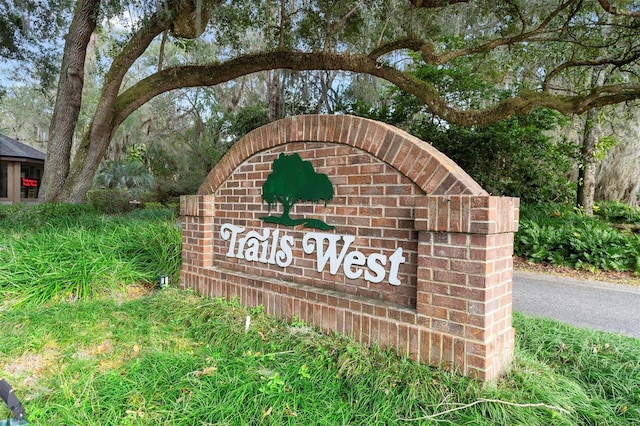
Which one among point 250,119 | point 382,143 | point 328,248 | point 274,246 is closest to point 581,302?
point 328,248

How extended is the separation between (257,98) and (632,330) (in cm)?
1513

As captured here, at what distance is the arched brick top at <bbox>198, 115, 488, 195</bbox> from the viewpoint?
8.29 ft

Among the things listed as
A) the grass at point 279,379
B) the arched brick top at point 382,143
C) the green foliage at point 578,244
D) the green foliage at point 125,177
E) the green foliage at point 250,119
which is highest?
the green foliage at point 250,119

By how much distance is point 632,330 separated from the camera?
4.04 meters

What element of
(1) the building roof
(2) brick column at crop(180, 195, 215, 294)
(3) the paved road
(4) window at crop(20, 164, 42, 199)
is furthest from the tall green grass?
(4) window at crop(20, 164, 42, 199)

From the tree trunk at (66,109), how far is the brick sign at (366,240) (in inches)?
230

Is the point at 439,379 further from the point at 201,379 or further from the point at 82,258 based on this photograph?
the point at 82,258

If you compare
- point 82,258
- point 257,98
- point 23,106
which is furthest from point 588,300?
point 23,106

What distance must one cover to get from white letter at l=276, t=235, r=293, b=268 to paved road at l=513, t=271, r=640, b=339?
10.0 feet

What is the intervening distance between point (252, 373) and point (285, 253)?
1.19 m

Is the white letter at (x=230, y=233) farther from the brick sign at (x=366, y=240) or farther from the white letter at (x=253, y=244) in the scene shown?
the white letter at (x=253, y=244)

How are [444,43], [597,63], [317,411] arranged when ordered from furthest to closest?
[444,43]
[597,63]
[317,411]

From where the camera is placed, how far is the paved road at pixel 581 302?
14.2 ft

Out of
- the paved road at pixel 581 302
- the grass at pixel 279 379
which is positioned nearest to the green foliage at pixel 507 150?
the paved road at pixel 581 302
